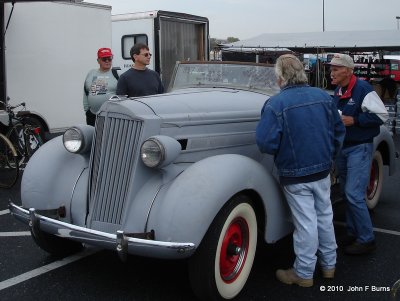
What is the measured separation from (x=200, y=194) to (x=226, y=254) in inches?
22.5

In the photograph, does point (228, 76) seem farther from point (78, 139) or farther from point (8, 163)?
point (8, 163)

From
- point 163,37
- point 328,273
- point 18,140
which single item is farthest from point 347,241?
point 163,37

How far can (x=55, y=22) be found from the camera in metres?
9.30

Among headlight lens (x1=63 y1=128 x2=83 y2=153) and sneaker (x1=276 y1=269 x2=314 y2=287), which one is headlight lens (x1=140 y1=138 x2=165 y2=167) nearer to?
headlight lens (x1=63 y1=128 x2=83 y2=153)

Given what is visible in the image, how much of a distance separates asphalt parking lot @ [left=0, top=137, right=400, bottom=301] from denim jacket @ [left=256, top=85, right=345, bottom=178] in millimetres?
884

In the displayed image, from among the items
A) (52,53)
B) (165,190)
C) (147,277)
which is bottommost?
(147,277)

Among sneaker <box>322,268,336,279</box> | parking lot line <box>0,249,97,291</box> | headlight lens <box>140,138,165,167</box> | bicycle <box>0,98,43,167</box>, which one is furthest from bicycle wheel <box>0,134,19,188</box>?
sneaker <box>322,268,336,279</box>

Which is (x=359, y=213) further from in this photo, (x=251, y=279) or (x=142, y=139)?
(x=142, y=139)

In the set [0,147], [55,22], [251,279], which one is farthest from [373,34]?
[251,279]

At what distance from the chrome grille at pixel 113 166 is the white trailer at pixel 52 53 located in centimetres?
574

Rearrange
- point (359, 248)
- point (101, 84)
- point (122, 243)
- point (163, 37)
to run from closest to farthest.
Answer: point (122, 243) < point (359, 248) < point (101, 84) < point (163, 37)

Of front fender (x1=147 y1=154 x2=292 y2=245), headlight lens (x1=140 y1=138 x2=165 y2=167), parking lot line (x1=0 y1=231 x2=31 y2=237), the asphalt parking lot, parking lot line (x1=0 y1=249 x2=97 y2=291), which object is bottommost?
the asphalt parking lot

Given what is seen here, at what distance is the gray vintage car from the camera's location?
3.02 metres

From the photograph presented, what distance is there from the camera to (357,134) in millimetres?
4102
